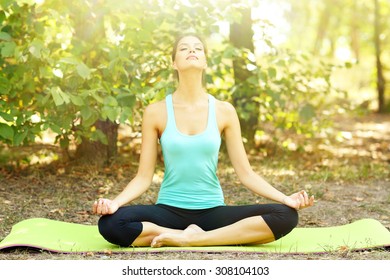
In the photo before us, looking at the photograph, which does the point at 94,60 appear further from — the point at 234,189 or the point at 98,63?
the point at 234,189

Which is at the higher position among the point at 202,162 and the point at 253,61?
the point at 253,61

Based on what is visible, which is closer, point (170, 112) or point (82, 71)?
point (170, 112)

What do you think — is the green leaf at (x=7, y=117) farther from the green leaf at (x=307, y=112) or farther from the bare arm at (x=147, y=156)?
the green leaf at (x=307, y=112)

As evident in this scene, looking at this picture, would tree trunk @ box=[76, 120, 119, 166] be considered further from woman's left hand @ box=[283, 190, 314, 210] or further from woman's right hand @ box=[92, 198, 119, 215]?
woman's left hand @ box=[283, 190, 314, 210]

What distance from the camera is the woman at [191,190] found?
11.9ft

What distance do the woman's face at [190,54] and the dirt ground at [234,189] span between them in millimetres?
1048

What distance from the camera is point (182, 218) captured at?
12.4 ft

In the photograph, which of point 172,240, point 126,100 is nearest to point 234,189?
point 126,100

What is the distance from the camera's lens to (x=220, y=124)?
12.9 ft

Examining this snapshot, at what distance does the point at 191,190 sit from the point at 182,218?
16 cm

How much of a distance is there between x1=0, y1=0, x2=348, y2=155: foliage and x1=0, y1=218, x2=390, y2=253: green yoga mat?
937mm
